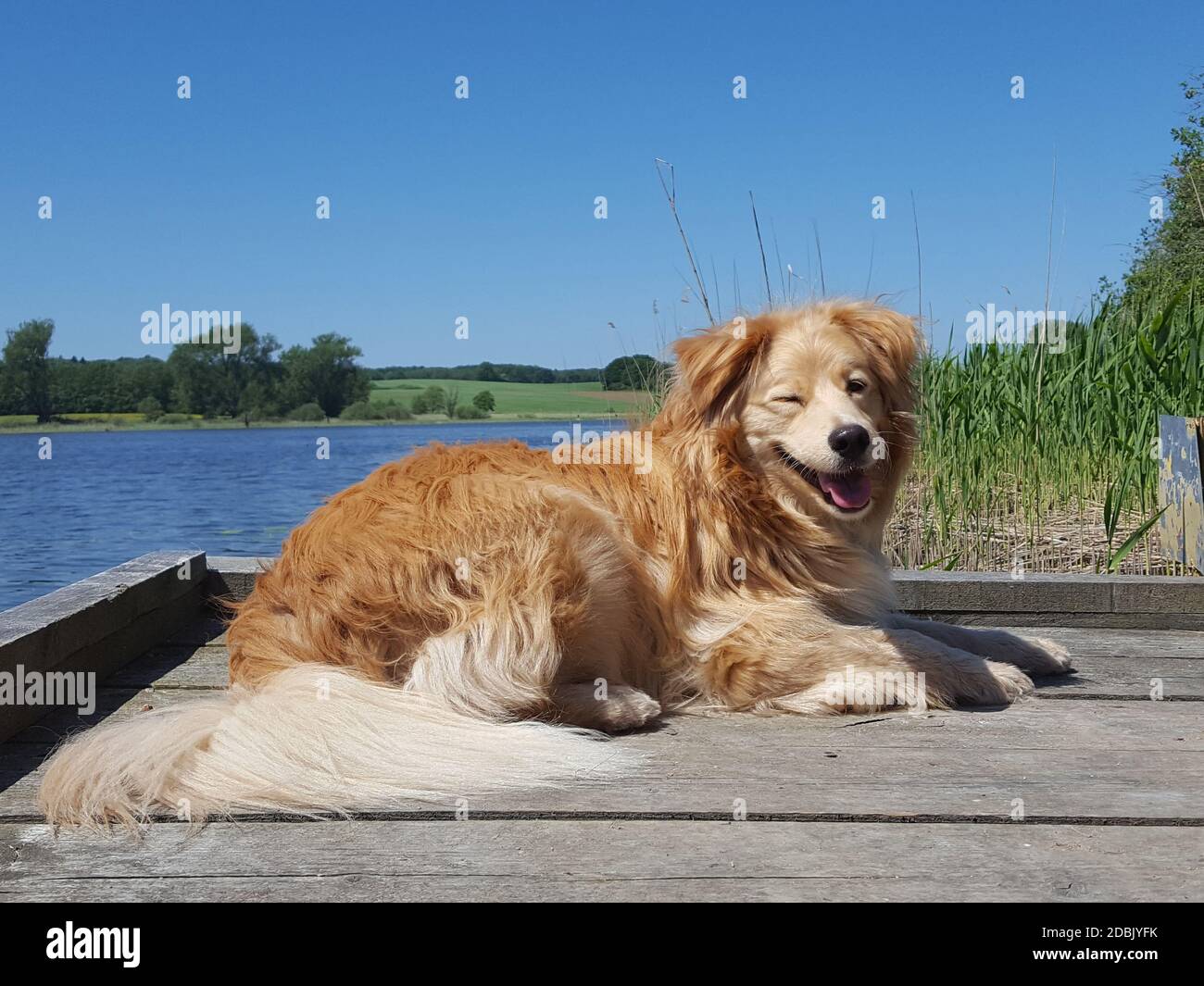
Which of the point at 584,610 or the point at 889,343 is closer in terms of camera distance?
the point at 584,610

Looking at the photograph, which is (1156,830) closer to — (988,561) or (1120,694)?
(1120,694)

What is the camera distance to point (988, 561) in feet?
19.1

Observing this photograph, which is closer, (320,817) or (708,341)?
(320,817)

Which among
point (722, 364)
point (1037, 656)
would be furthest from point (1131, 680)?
point (722, 364)

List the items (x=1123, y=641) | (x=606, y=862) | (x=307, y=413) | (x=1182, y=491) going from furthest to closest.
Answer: (x=307, y=413)
(x=1182, y=491)
(x=1123, y=641)
(x=606, y=862)

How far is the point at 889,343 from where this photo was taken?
320cm

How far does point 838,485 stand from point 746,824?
1.36 metres

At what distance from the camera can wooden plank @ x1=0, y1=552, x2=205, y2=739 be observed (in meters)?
2.64

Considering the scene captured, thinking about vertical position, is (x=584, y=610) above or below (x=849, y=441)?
below

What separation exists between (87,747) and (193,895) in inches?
23.9

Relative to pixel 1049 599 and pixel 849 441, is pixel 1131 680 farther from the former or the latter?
pixel 849 441

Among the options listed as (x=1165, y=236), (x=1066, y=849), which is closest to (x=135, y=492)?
(x=1066, y=849)

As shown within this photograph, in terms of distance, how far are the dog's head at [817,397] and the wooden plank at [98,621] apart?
196cm

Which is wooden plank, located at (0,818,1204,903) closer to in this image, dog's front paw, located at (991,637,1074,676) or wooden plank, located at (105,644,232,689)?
wooden plank, located at (105,644,232,689)
